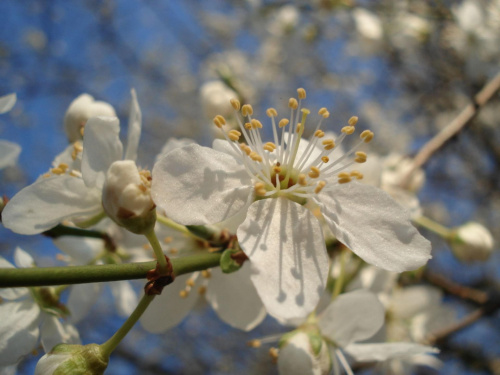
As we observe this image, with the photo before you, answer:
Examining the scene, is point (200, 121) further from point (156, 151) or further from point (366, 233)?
point (366, 233)

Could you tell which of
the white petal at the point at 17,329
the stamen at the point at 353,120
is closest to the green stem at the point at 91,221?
the white petal at the point at 17,329

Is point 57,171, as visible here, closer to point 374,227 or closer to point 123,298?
point 123,298

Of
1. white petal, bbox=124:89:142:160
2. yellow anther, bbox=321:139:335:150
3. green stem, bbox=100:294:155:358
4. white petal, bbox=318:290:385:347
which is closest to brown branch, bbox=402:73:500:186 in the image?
white petal, bbox=318:290:385:347

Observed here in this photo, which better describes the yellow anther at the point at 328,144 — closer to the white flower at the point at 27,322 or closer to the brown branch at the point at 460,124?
the white flower at the point at 27,322

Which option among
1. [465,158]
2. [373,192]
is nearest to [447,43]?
[465,158]

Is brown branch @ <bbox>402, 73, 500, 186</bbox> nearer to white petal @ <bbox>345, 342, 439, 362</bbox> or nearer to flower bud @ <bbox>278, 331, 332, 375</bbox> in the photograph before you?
white petal @ <bbox>345, 342, 439, 362</bbox>
